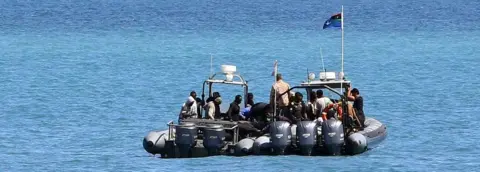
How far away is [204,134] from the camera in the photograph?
36469 mm

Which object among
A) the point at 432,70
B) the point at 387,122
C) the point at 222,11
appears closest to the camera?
the point at 387,122

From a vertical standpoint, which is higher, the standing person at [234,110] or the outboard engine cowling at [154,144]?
the standing person at [234,110]

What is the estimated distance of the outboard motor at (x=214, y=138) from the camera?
119 ft

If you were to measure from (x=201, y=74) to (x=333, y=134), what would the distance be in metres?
31.7

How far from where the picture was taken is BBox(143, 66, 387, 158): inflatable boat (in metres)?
36.1

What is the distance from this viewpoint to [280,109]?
3756cm

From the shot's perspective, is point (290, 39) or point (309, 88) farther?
point (290, 39)

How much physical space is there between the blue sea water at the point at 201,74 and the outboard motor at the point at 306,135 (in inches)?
20.9

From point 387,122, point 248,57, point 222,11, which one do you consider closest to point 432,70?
point 248,57

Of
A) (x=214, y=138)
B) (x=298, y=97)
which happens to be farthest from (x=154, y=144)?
(x=298, y=97)

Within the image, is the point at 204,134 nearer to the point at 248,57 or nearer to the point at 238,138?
the point at 238,138

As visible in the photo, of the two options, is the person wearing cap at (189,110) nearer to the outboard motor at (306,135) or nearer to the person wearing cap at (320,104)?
the person wearing cap at (320,104)

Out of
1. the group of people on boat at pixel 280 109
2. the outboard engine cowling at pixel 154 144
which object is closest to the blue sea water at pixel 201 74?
the outboard engine cowling at pixel 154 144

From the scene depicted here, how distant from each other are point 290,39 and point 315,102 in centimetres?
4922
